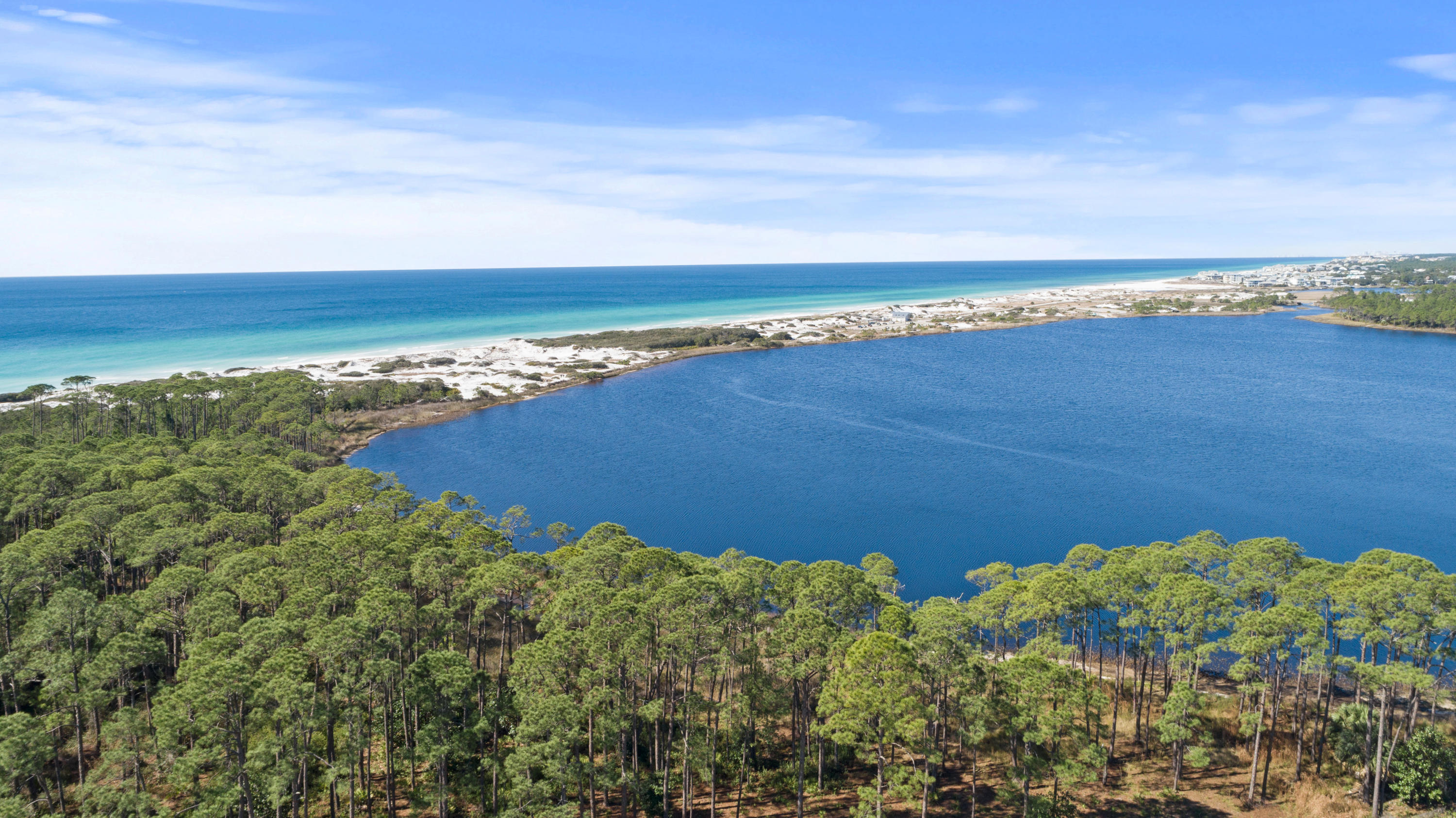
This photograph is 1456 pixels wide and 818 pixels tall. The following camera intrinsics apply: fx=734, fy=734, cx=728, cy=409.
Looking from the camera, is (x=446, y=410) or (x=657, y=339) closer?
(x=446, y=410)

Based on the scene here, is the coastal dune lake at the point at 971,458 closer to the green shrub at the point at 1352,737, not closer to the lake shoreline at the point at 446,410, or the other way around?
the lake shoreline at the point at 446,410

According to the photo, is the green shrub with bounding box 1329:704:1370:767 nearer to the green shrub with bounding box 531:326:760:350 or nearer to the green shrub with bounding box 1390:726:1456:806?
the green shrub with bounding box 1390:726:1456:806

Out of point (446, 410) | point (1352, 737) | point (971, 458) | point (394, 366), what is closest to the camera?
point (1352, 737)

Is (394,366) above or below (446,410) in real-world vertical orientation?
above

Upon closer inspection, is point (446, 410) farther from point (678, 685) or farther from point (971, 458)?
point (678, 685)

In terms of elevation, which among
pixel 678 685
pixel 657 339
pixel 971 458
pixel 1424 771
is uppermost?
pixel 657 339

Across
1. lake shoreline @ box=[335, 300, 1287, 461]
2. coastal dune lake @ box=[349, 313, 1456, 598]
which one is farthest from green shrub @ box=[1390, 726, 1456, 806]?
lake shoreline @ box=[335, 300, 1287, 461]

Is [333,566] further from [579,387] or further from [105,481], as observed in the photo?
[579,387]

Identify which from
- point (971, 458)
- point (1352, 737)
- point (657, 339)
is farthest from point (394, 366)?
point (1352, 737)
